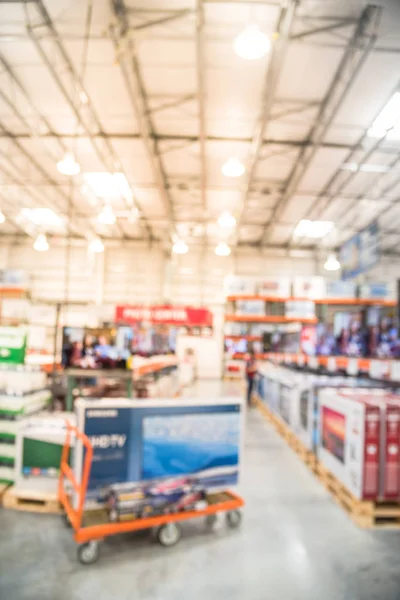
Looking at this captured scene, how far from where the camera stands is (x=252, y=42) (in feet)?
16.2

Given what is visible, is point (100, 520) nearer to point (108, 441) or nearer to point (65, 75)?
point (108, 441)

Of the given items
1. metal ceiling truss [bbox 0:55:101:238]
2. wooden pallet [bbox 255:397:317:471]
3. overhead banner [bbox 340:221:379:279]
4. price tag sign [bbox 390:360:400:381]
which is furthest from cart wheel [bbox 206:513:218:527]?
metal ceiling truss [bbox 0:55:101:238]

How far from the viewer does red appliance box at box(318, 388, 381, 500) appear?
4367mm

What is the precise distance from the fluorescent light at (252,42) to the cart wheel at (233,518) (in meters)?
5.22

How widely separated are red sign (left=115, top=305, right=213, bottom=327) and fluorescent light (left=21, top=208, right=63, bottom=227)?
915cm

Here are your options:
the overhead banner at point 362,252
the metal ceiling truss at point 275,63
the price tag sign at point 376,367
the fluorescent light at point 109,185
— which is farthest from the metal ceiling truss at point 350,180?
the fluorescent light at point 109,185

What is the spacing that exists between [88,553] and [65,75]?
7.67m

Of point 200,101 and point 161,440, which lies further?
point 200,101

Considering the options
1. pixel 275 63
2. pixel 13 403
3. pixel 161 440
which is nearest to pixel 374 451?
pixel 161 440

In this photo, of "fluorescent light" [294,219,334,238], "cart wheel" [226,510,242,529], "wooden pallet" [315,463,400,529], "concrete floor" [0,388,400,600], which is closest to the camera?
"concrete floor" [0,388,400,600]

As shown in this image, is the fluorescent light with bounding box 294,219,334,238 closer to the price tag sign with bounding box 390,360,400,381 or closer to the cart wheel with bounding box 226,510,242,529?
the price tag sign with bounding box 390,360,400,381

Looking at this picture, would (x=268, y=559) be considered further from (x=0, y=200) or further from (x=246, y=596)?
(x=0, y=200)

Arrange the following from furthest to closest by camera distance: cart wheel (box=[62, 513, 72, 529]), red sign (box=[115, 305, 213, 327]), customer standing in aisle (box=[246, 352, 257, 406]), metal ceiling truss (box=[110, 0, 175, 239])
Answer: customer standing in aisle (box=[246, 352, 257, 406]) < red sign (box=[115, 305, 213, 327]) < metal ceiling truss (box=[110, 0, 175, 239]) < cart wheel (box=[62, 513, 72, 529])

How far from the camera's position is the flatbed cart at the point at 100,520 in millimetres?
3453
